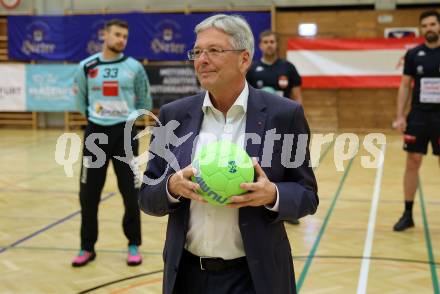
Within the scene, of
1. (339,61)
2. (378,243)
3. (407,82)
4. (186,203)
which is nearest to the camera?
(186,203)

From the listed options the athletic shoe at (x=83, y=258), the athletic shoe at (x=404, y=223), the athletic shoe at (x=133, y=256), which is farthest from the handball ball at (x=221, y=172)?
the athletic shoe at (x=404, y=223)

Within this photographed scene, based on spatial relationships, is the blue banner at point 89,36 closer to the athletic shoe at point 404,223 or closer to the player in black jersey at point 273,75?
Answer: the player in black jersey at point 273,75

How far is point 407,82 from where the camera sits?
7.04 meters

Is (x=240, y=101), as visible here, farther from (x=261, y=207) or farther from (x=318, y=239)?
(x=318, y=239)

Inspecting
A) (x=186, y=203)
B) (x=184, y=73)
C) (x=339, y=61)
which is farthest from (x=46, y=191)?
(x=339, y=61)

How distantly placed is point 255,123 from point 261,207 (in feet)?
1.13

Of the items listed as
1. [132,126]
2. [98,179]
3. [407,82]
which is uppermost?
[407,82]

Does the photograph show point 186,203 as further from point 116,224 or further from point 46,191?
point 46,191

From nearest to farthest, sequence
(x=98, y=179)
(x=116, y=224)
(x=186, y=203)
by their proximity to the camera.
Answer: (x=186, y=203) < (x=98, y=179) < (x=116, y=224)

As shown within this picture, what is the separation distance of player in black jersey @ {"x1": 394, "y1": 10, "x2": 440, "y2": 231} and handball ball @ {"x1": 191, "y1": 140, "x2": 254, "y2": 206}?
4.89m

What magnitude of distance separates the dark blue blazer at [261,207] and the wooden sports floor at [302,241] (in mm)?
2645

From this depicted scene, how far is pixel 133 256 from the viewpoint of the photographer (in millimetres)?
5840

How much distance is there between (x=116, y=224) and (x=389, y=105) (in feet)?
40.5

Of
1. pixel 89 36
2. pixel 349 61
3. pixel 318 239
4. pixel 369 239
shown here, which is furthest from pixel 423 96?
pixel 89 36
